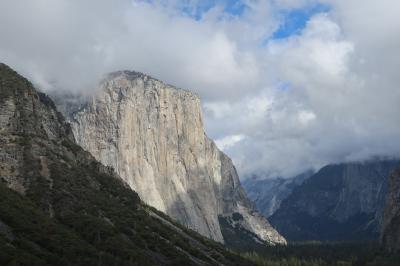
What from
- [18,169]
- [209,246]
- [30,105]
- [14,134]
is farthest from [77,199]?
[209,246]

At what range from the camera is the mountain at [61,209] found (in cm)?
11419

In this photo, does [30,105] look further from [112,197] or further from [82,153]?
[112,197]

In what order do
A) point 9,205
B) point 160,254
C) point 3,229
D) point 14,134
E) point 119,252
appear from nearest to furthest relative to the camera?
point 3,229 → point 9,205 → point 119,252 → point 160,254 → point 14,134

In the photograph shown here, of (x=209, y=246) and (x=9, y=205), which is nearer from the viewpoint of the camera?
(x=9, y=205)

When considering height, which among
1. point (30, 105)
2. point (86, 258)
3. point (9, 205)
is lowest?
point (86, 258)

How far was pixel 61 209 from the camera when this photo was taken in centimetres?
14762

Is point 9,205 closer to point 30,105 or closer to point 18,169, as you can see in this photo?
point 18,169

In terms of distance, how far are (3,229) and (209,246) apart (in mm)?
98718

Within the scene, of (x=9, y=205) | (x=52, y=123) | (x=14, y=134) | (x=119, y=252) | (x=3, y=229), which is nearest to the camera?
(x=3, y=229)

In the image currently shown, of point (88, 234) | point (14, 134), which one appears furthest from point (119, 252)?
point (14, 134)

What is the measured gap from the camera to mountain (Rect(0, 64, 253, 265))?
375 feet

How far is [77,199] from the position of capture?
157 metres

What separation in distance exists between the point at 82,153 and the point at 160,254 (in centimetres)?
5902

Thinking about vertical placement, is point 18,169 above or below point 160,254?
above
